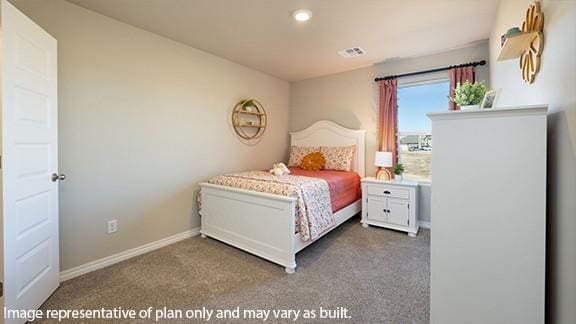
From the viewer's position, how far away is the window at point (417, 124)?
3.36 m

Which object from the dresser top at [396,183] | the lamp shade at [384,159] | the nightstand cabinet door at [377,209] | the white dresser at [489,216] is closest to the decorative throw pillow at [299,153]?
the lamp shade at [384,159]

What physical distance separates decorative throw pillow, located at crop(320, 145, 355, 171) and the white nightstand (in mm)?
468

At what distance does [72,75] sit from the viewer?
2.15 m

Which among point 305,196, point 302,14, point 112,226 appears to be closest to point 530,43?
point 302,14

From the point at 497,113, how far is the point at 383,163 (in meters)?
2.35

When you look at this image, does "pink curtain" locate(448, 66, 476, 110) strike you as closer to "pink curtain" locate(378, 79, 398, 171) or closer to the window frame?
the window frame

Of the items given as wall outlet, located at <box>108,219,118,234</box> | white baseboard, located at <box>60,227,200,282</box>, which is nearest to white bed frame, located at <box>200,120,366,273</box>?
white baseboard, located at <box>60,227,200,282</box>

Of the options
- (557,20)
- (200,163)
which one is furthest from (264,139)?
(557,20)

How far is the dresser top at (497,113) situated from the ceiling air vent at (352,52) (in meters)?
2.27

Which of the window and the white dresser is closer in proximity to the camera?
the white dresser

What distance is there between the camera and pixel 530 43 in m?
1.33

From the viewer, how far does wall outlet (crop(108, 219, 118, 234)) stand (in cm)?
241

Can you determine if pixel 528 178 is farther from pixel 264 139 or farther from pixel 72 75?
pixel 264 139

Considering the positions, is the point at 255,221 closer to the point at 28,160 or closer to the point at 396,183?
the point at 28,160
